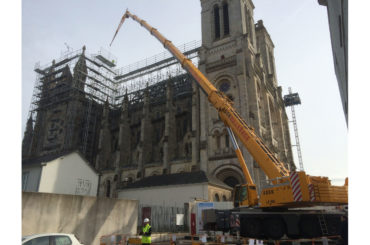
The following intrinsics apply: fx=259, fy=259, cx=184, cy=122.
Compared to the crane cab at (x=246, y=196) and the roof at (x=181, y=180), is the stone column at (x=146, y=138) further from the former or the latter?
the crane cab at (x=246, y=196)

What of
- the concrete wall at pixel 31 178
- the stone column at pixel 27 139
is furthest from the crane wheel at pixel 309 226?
the stone column at pixel 27 139

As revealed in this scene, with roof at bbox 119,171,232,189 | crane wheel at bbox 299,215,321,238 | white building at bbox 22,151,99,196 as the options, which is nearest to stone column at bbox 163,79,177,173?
roof at bbox 119,171,232,189

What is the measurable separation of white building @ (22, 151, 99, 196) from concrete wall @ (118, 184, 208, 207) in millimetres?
4615

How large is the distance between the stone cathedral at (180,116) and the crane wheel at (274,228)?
13498 mm

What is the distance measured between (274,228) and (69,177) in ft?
49.2

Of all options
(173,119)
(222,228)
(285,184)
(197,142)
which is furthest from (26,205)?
(173,119)

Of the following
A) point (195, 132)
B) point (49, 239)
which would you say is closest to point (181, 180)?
point (195, 132)

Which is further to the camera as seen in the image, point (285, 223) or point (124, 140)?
point (124, 140)

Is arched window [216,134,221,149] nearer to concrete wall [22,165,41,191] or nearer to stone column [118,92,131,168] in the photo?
stone column [118,92,131,168]

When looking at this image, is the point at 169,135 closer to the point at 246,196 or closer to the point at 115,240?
the point at 115,240

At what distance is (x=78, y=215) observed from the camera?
12.1 metres

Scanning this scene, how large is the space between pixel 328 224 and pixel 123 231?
10.3 metres

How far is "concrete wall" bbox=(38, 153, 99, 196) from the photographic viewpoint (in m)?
17.9

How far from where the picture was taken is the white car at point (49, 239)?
23.1ft
